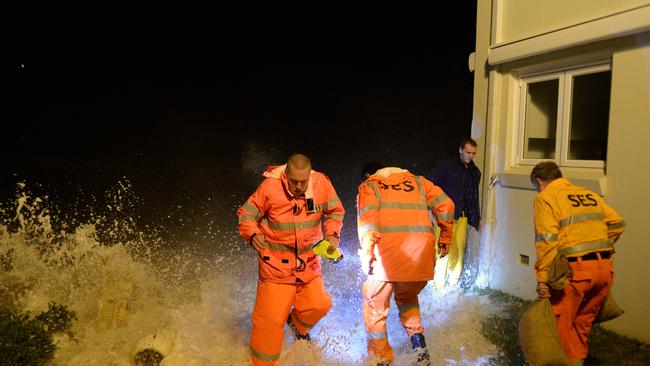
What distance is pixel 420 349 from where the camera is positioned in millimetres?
4266

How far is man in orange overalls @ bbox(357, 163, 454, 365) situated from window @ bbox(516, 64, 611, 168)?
8.66ft

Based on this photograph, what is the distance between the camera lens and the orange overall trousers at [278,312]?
4.03 metres

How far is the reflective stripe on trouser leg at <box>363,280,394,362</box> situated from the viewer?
4.24 meters

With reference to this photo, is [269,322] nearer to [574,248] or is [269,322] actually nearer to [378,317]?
[378,317]

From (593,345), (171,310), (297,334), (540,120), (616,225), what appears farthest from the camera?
(540,120)

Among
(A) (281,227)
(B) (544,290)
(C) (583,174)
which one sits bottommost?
(B) (544,290)

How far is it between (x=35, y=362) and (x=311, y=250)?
2.80 metres

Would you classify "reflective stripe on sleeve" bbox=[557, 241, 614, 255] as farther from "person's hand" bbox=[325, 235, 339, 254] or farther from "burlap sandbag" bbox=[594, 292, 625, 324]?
"person's hand" bbox=[325, 235, 339, 254]

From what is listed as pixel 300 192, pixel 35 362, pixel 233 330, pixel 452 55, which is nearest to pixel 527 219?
pixel 300 192

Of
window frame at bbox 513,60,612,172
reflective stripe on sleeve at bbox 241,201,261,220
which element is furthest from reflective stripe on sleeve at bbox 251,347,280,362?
window frame at bbox 513,60,612,172

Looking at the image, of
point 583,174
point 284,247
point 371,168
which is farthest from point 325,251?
point 583,174

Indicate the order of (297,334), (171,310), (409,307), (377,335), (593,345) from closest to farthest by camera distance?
(377,335), (409,307), (297,334), (593,345), (171,310)

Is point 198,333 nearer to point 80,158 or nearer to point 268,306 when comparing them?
point 268,306

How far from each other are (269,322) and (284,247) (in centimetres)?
66
